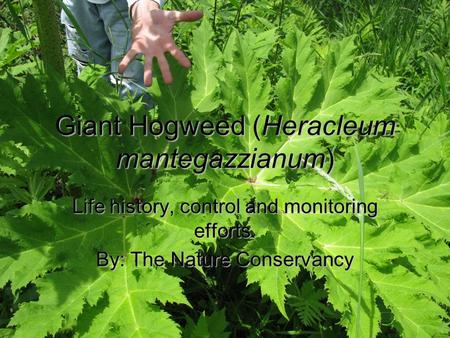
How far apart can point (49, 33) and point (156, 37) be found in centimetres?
37

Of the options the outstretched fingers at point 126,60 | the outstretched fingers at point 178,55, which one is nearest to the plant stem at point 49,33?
the outstretched fingers at point 126,60

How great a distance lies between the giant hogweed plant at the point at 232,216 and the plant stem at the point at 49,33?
0.20ft

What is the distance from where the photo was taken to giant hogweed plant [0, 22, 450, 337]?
4.56ft

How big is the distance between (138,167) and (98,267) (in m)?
0.41

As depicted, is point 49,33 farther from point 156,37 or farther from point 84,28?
point 84,28

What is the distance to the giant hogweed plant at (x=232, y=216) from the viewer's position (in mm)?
Answer: 1390

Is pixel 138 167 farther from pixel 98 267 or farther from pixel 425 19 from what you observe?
pixel 425 19

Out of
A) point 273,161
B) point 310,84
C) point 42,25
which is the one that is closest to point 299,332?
point 273,161

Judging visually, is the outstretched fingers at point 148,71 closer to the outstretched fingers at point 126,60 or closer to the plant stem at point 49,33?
the outstretched fingers at point 126,60

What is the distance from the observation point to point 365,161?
174cm

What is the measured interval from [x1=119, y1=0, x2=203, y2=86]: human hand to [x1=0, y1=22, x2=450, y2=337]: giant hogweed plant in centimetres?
8

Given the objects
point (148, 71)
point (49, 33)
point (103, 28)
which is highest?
point (49, 33)

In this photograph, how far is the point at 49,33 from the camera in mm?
1415

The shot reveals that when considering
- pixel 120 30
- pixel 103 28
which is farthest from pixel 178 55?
pixel 103 28
